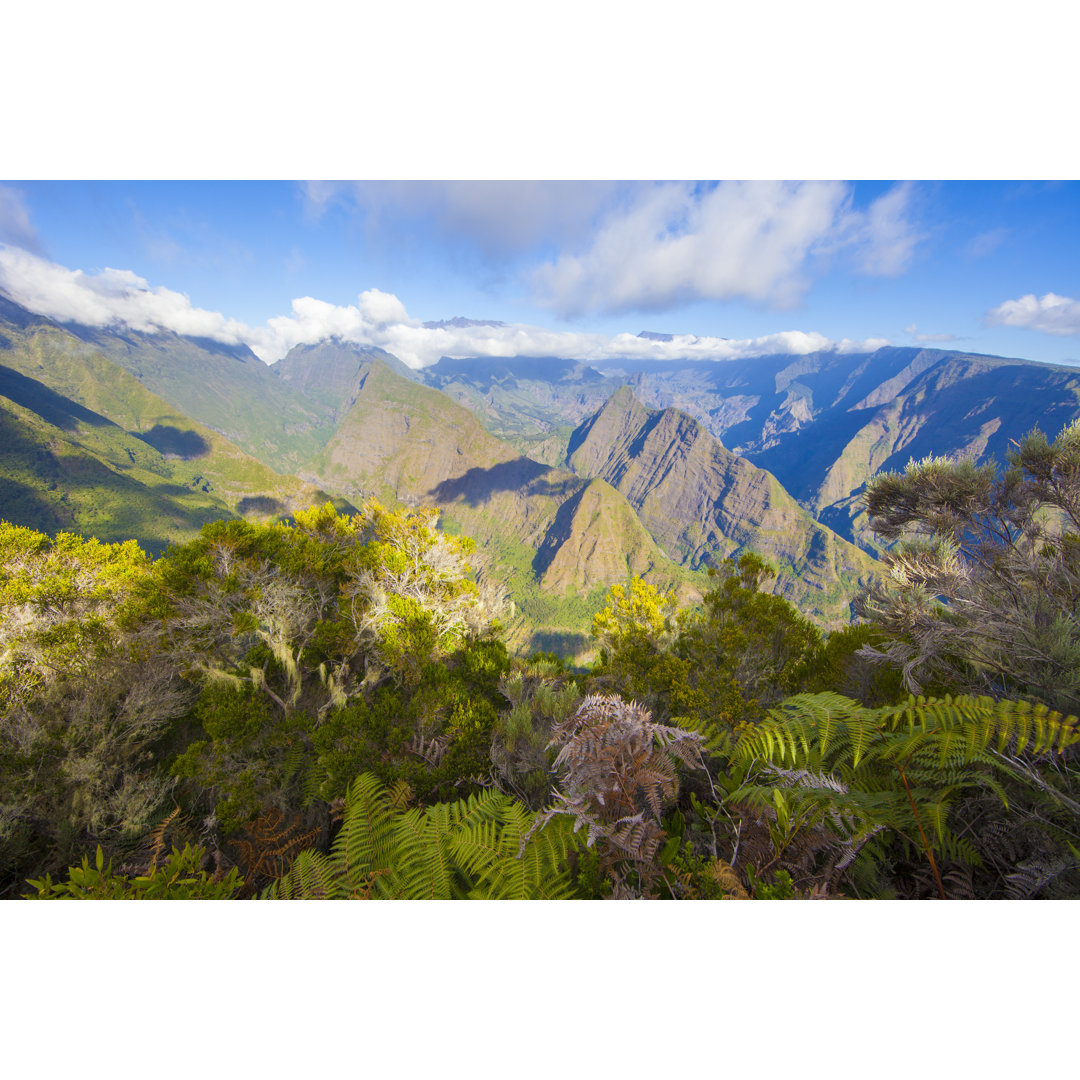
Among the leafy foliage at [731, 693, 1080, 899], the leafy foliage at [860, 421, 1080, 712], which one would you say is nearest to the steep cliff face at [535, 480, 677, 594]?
the leafy foliage at [860, 421, 1080, 712]

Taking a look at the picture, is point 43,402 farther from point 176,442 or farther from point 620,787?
point 620,787

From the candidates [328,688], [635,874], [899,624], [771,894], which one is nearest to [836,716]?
[771,894]

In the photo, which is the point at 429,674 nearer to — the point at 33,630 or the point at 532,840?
the point at 532,840

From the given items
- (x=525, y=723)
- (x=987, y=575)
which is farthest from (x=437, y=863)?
(x=987, y=575)

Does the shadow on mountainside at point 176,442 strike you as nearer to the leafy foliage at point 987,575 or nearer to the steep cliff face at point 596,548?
the steep cliff face at point 596,548

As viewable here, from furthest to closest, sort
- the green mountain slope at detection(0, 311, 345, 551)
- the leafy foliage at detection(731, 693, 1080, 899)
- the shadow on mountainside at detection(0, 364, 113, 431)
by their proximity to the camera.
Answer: the shadow on mountainside at detection(0, 364, 113, 431)
the green mountain slope at detection(0, 311, 345, 551)
the leafy foliage at detection(731, 693, 1080, 899)

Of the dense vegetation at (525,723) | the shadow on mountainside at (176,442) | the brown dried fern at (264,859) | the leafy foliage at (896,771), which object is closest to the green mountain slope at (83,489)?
the shadow on mountainside at (176,442)

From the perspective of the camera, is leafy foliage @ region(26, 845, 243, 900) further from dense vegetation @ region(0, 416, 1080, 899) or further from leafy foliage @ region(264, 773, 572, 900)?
leafy foliage @ region(264, 773, 572, 900)

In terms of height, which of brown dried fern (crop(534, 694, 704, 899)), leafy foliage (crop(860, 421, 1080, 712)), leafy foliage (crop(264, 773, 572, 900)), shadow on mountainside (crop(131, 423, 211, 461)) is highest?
shadow on mountainside (crop(131, 423, 211, 461))

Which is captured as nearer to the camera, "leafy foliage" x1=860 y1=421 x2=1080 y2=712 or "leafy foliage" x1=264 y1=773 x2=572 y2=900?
"leafy foliage" x1=264 y1=773 x2=572 y2=900
